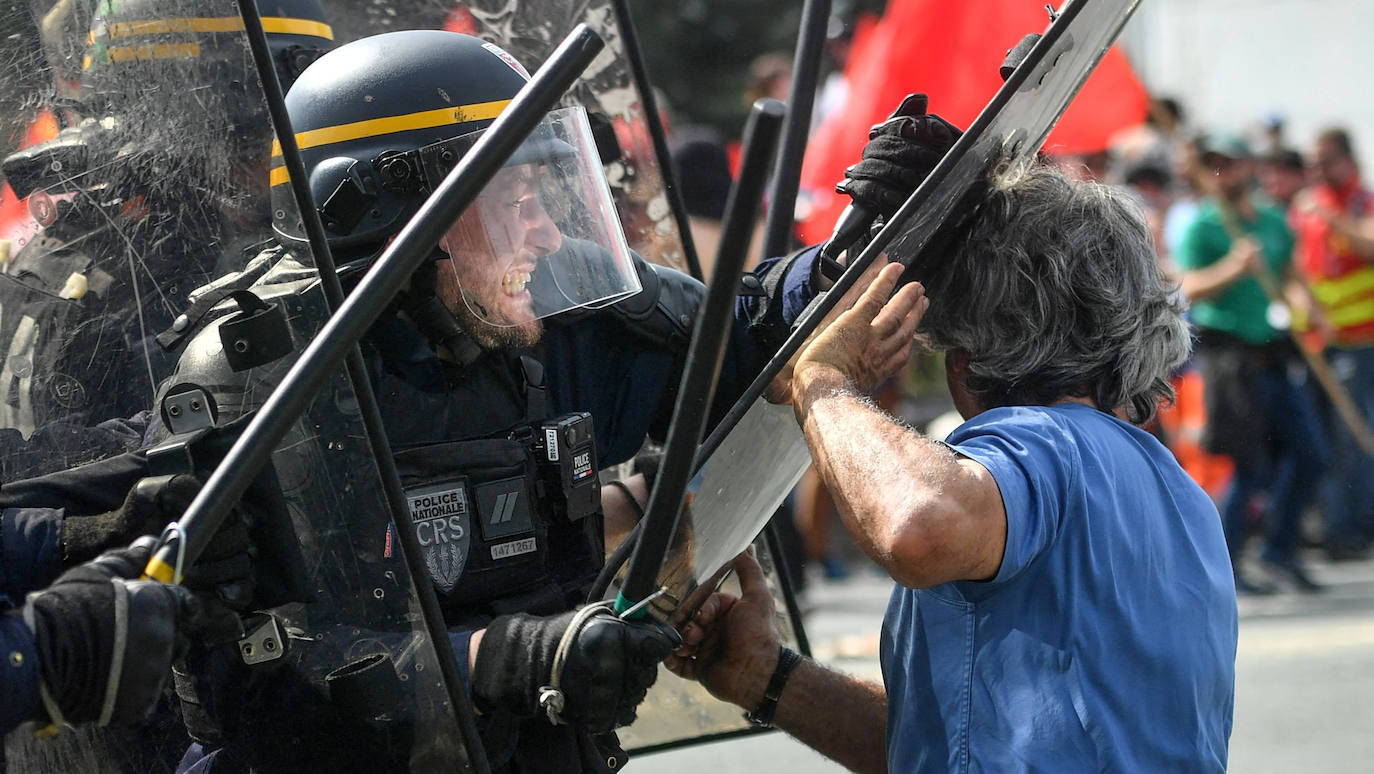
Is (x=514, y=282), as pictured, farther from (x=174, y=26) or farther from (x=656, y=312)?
(x=174, y=26)

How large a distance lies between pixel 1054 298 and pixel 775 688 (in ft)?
2.61

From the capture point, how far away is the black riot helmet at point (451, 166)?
2213 millimetres

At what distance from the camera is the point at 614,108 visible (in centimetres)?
279

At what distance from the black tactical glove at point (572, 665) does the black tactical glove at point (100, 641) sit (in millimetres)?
477

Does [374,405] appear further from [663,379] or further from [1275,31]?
[1275,31]

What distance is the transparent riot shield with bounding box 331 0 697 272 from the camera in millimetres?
2766

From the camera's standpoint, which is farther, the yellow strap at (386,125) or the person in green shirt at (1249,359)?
the person in green shirt at (1249,359)

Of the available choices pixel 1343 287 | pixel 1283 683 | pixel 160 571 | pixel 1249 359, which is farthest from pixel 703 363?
pixel 1343 287

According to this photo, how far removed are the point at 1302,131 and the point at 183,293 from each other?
13.1m

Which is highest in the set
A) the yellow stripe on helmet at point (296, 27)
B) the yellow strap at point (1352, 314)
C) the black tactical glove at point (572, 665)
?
the yellow stripe on helmet at point (296, 27)

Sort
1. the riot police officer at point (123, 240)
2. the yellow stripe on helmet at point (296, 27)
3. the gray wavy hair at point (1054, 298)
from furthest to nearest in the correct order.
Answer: the yellow stripe on helmet at point (296, 27), the gray wavy hair at point (1054, 298), the riot police officer at point (123, 240)

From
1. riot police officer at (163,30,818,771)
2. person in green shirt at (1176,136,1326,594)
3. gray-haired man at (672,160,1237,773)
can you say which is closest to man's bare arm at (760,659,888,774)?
gray-haired man at (672,160,1237,773)

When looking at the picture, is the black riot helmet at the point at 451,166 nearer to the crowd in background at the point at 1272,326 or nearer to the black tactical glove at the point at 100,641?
the black tactical glove at the point at 100,641

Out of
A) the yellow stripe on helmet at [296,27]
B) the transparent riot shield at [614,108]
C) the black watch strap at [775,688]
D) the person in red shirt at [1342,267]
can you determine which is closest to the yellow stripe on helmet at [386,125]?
the transparent riot shield at [614,108]
